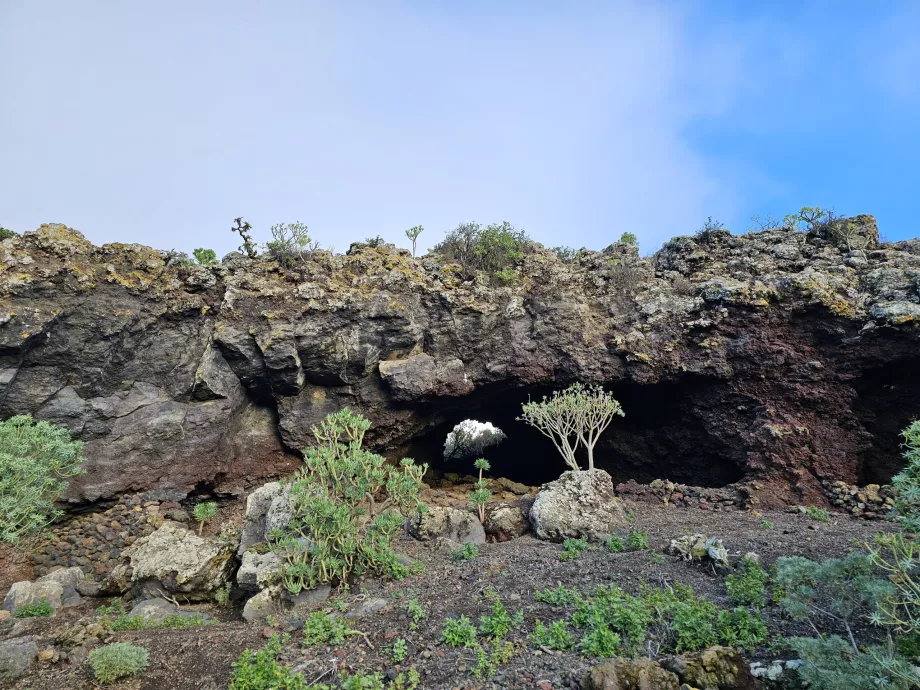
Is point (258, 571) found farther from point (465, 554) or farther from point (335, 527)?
point (465, 554)

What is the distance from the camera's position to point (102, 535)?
14.0 m

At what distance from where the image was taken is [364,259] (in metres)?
18.6

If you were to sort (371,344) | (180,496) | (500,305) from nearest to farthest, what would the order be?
(180,496) < (371,344) < (500,305)

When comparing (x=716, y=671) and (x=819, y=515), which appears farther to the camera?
(x=819, y=515)

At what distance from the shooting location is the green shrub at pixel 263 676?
5496 mm

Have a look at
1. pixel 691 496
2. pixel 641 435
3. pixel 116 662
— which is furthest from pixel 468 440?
pixel 116 662

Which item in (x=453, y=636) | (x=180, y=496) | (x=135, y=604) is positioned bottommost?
(x=135, y=604)

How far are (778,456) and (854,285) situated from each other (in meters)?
6.14

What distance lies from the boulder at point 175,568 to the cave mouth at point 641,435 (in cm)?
962

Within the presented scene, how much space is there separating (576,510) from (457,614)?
595 centimetres

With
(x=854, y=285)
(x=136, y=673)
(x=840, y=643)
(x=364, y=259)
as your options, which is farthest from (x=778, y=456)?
(x=136, y=673)

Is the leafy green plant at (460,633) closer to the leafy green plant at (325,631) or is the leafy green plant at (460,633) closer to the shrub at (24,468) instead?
the leafy green plant at (325,631)

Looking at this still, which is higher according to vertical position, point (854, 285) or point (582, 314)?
point (854, 285)

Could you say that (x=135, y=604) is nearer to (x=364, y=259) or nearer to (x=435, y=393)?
(x=435, y=393)
